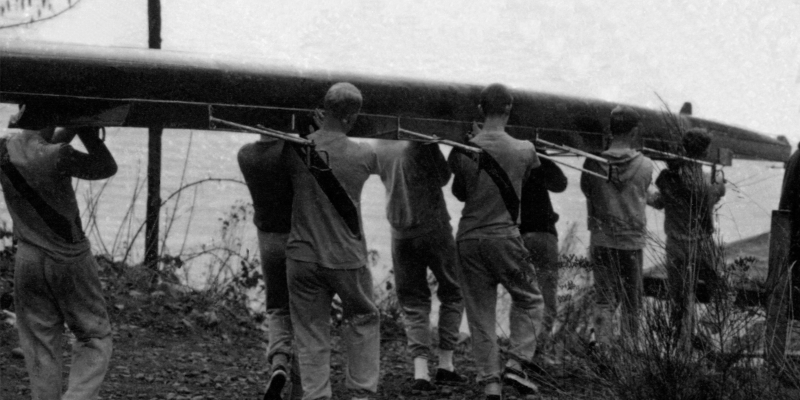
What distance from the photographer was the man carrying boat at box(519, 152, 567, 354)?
7367 millimetres

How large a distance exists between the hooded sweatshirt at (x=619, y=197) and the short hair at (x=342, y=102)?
242cm

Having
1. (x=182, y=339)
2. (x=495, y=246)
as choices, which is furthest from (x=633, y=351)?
(x=182, y=339)

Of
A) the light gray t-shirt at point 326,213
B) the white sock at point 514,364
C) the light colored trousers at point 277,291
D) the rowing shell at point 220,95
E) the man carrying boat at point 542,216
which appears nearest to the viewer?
the light gray t-shirt at point 326,213

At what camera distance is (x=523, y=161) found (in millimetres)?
6477

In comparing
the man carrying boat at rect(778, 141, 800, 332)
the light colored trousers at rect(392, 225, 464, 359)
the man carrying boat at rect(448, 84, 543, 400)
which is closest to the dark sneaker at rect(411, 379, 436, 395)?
the light colored trousers at rect(392, 225, 464, 359)

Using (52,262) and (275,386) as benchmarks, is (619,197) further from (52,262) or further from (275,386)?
(52,262)

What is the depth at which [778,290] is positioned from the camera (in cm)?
Result: 591

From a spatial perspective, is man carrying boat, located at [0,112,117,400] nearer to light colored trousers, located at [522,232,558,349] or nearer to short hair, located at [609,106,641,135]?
light colored trousers, located at [522,232,558,349]

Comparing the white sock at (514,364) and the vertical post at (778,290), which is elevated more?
the vertical post at (778,290)

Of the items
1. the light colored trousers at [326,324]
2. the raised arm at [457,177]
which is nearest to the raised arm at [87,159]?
the light colored trousers at [326,324]

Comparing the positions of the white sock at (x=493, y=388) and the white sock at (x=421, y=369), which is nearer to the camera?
the white sock at (x=493, y=388)

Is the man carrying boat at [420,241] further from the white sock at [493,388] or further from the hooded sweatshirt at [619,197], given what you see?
the hooded sweatshirt at [619,197]

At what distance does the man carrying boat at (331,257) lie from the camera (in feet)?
18.3

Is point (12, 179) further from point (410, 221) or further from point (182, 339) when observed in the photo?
point (182, 339)
